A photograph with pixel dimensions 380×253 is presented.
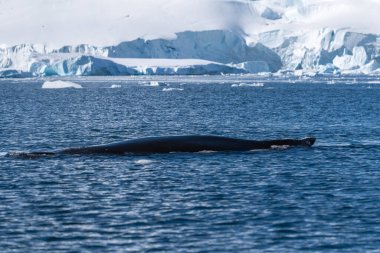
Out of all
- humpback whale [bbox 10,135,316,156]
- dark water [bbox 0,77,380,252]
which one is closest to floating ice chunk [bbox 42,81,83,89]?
dark water [bbox 0,77,380,252]

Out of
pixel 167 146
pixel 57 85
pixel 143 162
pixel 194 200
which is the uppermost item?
pixel 167 146

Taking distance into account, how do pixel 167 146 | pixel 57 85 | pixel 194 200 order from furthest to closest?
pixel 57 85, pixel 167 146, pixel 194 200

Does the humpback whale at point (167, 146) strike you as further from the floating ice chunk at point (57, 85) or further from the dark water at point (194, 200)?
the floating ice chunk at point (57, 85)

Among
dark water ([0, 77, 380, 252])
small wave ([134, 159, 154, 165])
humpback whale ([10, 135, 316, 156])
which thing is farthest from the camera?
humpback whale ([10, 135, 316, 156])

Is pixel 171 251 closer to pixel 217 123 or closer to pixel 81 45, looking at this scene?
pixel 217 123

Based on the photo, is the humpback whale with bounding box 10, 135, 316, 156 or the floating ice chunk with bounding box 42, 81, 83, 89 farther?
the floating ice chunk with bounding box 42, 81, 83, 89

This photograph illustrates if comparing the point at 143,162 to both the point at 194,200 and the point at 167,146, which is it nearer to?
the point at 167,146

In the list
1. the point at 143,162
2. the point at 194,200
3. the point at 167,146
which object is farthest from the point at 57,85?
the point at 194,200

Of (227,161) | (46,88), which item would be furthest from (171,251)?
(46,88)

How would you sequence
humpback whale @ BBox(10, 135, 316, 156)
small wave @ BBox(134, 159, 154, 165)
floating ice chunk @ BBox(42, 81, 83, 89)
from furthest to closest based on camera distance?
floating ice chunk @ BBox(42, 81, 83, 89)
humpback whale @ BBox(10, 135, 316, 156)
small wave @ BBox(134, 159, 154, 165)

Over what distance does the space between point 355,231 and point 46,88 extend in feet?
349

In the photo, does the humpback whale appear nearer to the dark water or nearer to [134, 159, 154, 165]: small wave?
the dark water

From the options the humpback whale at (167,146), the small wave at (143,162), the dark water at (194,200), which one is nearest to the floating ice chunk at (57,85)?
the dark water at (194,200)

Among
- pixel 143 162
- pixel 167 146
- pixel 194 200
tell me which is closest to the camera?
pixel 194 200
